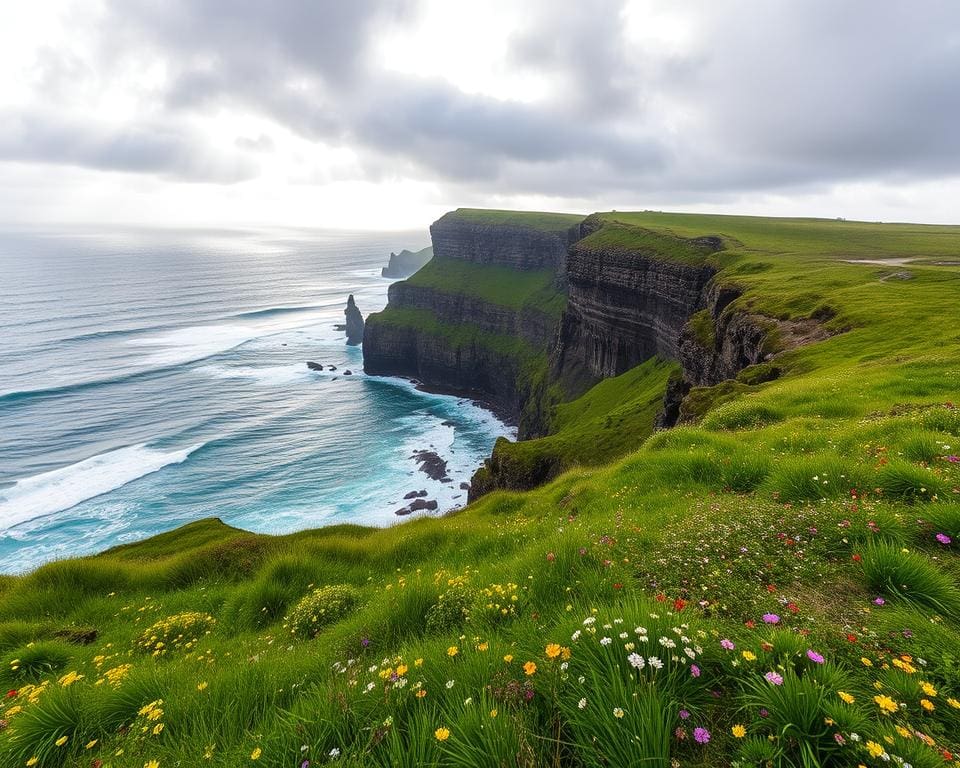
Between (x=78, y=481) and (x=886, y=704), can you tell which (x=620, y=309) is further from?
(x=78, y=481)

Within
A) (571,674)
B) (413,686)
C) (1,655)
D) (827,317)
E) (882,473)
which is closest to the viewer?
(571,674)

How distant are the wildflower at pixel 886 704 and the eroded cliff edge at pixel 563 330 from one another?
81.5 feet

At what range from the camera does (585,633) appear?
393cm

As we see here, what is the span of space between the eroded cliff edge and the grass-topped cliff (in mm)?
18692

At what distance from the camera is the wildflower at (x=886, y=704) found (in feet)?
9.75

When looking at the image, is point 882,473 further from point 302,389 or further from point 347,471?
point 302,389

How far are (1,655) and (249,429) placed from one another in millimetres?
77524

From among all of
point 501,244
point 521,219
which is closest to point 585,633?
point 501,244

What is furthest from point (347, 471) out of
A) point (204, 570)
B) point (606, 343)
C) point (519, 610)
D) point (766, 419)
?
point (519, 610)

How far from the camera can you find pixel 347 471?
228 feet

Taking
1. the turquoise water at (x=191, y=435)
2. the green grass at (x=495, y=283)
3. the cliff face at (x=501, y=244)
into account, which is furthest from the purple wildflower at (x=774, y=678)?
the cliff face at (x=501, y=244)

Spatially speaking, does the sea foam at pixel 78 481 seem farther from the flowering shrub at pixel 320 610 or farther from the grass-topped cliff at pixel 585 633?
the flowering shrub at pixel 320 610

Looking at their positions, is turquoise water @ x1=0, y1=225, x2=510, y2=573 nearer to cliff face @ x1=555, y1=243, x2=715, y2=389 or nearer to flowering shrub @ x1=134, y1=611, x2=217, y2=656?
cliff face @ x1=555, y1=243, x2=715, y2=389

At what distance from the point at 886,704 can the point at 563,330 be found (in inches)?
3752
